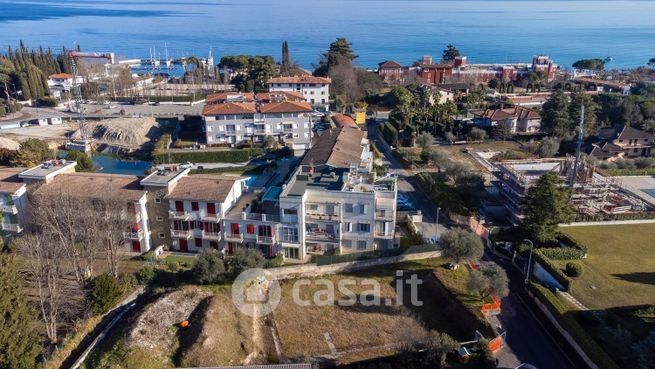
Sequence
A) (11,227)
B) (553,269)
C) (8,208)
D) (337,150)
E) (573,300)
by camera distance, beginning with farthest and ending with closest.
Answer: (337,150)
(11,227)
(8,208)
(553,269)
(573,300)

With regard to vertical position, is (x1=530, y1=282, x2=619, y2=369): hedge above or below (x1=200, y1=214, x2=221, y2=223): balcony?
below

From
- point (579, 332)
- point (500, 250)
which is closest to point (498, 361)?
point (579, 332)

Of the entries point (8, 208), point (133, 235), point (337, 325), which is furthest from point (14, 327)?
point (8, 208)

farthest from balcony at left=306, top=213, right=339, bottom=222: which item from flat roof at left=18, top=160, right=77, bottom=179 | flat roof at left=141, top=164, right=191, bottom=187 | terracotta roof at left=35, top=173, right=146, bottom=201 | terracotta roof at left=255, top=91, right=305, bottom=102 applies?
terracotta roof at left=255, top=91, right=305, bottom=102

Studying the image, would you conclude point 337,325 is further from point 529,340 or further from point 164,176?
point 164,176

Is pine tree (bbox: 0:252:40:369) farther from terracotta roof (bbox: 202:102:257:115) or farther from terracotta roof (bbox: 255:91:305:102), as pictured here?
terracotta roof (bbox: 255:91:305:102)

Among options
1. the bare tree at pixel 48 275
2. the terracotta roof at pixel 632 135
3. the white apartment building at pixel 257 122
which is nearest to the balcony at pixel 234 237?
the bare tree at pixel 48 275

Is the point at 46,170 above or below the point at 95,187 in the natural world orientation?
above
